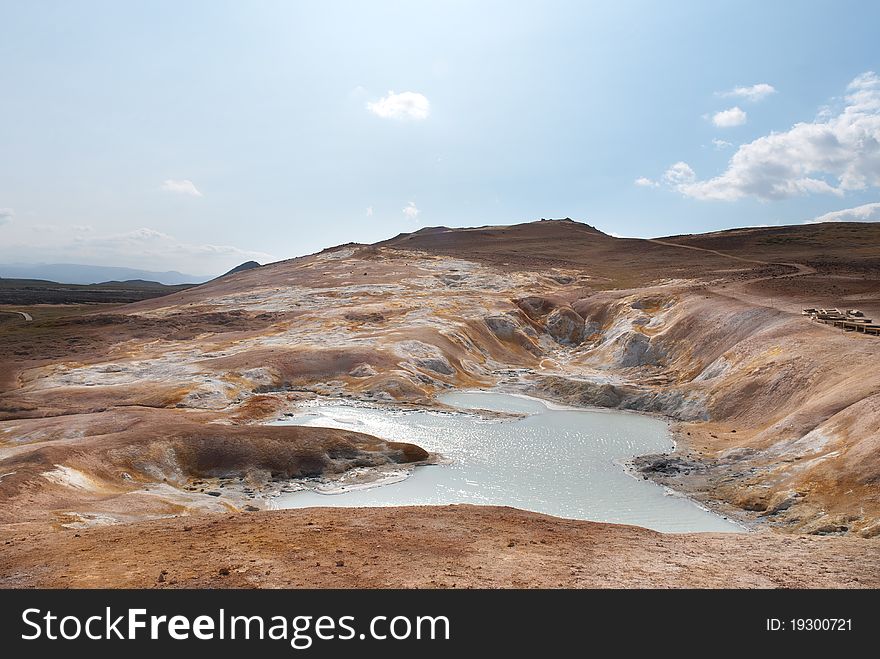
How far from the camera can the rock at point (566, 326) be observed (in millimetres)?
86438

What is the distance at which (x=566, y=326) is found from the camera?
3489 inches

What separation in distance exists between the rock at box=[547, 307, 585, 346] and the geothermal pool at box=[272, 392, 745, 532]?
109ft

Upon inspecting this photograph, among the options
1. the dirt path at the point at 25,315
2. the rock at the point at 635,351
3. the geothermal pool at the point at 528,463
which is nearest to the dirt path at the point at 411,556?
the geothermal pool at the point at 528,463

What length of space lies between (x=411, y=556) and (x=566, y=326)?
246 ft

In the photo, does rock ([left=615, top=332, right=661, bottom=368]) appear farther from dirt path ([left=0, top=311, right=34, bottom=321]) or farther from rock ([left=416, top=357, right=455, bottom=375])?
dirt path ([left=0, top=311, right=34, bottom=321])

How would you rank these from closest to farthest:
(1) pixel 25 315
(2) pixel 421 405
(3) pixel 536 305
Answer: (2) pixel 421 405
(3) pixel 536 305
(1) pixel 25 315

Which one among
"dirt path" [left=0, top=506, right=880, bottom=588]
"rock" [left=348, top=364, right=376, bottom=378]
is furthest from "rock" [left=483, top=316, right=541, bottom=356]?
"dirt path" [left=0, top=506, right=880, bottom=588]

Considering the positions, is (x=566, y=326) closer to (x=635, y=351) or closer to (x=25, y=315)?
(x=635, y=351)

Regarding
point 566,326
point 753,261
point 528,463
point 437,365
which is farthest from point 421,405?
point 753,261

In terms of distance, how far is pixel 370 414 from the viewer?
47.5m

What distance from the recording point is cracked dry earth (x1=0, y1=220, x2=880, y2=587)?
55.1ft

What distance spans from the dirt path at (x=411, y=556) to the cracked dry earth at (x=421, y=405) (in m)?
0.12
